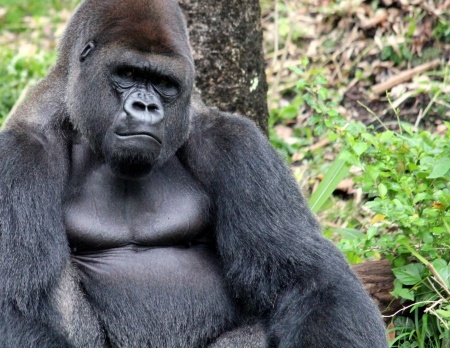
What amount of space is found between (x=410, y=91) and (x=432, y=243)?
219 cm

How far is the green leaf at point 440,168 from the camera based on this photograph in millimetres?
4629

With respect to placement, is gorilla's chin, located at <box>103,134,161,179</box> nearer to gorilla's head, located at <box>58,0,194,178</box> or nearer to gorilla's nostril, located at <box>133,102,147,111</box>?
gorilla's head, located at <box>58,0,194,178</box>

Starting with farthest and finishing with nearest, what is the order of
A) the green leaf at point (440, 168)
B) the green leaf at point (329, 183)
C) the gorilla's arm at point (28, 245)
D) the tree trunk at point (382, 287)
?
the green leaf at point (329, 183) < the tree trunk at point (382, 287) < the green leaf at point (440, 168) < the gorilla's arm at point (28, 245)

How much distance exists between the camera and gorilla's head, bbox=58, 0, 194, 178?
3.89 m

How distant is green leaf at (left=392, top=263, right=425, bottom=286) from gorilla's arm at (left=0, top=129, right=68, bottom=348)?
1705 mm

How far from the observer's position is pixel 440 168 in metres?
4.64

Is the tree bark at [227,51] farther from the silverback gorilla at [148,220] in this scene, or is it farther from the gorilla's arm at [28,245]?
the gorilla's arm at [28,245]

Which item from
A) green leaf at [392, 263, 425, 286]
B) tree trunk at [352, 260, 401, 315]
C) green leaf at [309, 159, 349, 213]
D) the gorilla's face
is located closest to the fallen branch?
green leaf at [309, 159, 349, 213]

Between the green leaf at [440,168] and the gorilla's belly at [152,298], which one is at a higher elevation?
the green leaf at [440,168]

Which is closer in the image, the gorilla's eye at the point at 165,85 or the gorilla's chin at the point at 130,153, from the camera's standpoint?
the gorilla's chin at the point at 130,153

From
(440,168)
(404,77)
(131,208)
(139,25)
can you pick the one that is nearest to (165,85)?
(139,25)

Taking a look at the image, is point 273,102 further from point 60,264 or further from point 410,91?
point 60,264

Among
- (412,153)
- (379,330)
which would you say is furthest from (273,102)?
(379,330)

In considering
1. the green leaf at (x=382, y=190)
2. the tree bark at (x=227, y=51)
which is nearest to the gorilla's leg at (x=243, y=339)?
the green leaf at (x=382, y=190)
